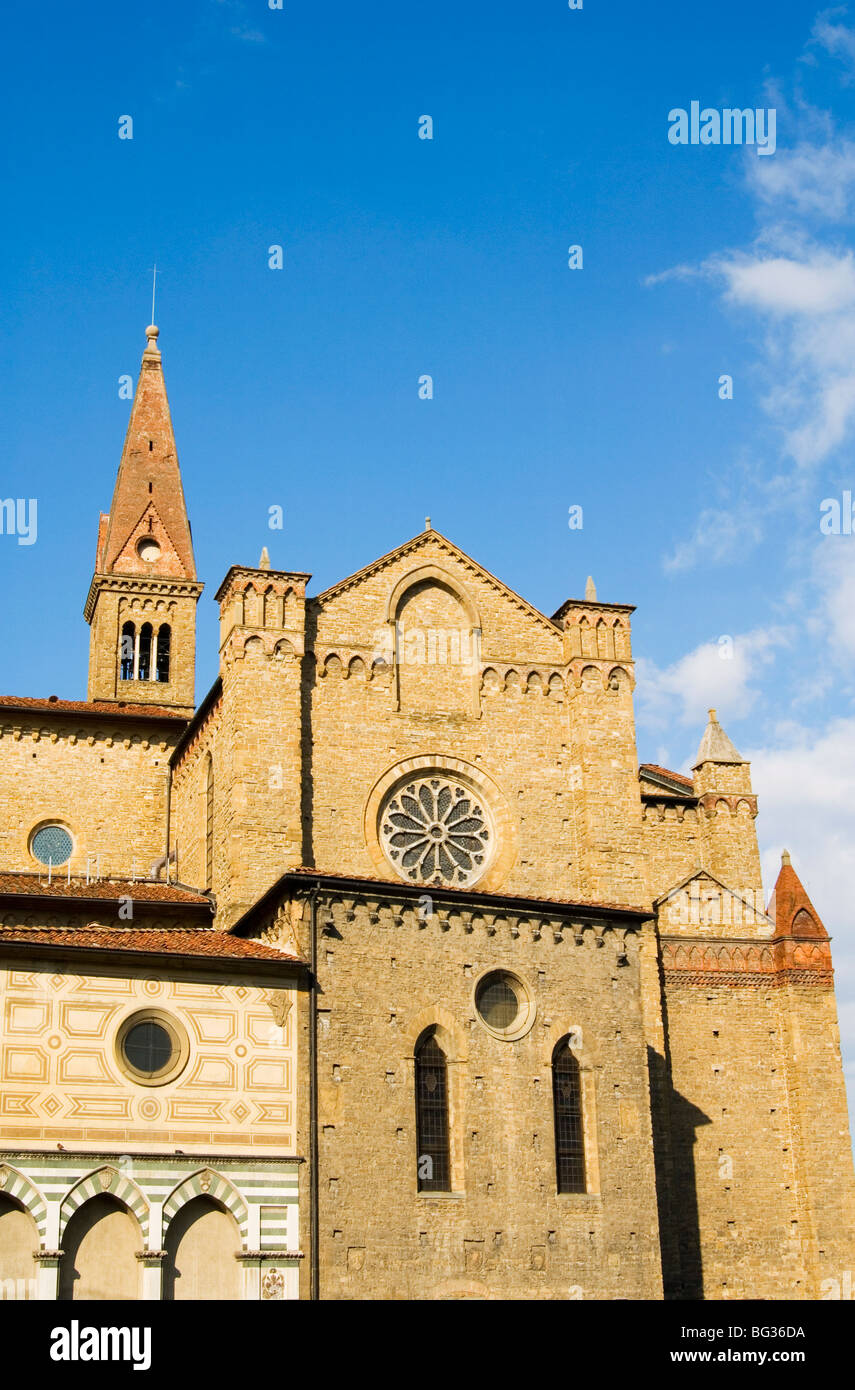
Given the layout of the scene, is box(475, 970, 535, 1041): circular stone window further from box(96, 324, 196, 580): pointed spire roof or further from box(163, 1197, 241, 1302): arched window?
box(96, 324, 196, 580): pointed spire roof

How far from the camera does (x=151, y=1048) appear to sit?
22047mm

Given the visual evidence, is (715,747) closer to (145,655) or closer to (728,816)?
(728,816)

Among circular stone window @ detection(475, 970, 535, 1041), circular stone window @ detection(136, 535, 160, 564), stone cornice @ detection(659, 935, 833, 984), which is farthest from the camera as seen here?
circular stone window @ detection(136, 535, 160, 564)

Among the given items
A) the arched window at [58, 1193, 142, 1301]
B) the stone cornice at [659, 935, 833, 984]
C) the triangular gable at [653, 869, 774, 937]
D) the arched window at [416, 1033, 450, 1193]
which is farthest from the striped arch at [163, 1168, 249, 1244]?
the triangular gable at [653, 869, 774, 937]

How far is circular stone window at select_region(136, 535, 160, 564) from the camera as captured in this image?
4306cm

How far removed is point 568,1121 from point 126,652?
20961 millimetres

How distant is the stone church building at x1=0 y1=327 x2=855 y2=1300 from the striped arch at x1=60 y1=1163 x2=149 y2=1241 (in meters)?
0.04

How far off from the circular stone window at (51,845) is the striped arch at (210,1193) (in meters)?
13.7

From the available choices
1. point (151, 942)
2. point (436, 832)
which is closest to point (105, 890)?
point (436, 832)

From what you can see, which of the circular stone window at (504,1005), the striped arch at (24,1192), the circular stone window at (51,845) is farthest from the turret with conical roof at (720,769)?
the striped arch at (24,1192)

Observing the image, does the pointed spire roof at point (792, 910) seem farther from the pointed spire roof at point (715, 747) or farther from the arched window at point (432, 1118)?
the arched window at point (432, 1118)

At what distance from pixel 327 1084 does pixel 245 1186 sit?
76.3 inches
